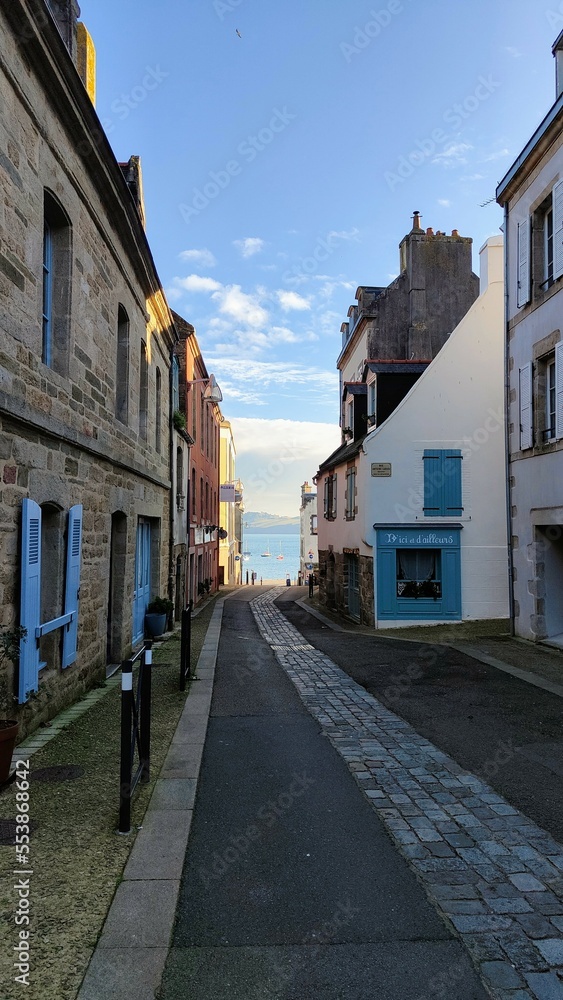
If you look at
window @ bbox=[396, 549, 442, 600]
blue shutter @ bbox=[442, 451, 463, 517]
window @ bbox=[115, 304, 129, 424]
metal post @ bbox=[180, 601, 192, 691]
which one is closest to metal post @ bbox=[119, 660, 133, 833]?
metal post @ bbox=[180, 601, 192, 691]

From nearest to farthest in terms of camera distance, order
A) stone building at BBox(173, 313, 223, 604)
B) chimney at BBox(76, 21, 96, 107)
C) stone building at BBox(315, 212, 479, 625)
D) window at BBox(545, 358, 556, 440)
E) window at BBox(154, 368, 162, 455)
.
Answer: chimney at BBox(76, 21, 96, 107) → window at BBox(545, 358, 556, 440) → window at BBox(154, 368, 162, 455) → stone building at BBox(173, 313, 223, 604) → stone building at BBox(315, 212, 479, 625)

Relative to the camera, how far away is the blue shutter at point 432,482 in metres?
17.5

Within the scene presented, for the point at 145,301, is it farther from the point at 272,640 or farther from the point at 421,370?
the point at 421,370

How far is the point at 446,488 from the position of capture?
57.6 ft

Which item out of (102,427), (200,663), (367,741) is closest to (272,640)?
(200,663)

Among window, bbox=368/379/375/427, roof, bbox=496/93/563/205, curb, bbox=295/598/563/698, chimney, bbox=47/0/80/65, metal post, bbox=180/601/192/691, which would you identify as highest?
roof, bbox=496/93/563/205

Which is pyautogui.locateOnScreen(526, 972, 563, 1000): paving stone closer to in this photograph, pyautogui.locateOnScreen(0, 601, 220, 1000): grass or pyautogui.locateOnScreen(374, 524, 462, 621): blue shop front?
pyautogui.locateOnScreen(0, 601, 220, 1000): grass

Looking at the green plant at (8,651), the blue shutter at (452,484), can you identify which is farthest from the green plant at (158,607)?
the green plant at (8,651)

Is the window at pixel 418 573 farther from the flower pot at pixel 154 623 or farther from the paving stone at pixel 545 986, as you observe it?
the paving stone at pixel 545 986

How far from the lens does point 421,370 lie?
19.0m

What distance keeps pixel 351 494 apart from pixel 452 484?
11.7ft

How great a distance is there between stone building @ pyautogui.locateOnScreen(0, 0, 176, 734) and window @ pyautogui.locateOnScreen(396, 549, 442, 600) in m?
8.13

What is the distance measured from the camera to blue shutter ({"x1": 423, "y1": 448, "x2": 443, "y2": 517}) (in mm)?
17500

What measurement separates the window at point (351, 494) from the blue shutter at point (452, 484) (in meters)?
3.00
